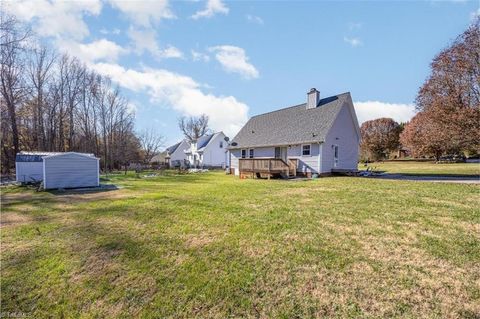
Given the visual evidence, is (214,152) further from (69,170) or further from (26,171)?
(69,170)

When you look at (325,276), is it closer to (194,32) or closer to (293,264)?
(293,264)

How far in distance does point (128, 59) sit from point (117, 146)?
2541 cm

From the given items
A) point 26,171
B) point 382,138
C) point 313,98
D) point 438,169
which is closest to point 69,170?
point 26,171

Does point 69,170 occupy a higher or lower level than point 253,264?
higher

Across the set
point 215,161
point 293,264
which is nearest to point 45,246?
point 293,264

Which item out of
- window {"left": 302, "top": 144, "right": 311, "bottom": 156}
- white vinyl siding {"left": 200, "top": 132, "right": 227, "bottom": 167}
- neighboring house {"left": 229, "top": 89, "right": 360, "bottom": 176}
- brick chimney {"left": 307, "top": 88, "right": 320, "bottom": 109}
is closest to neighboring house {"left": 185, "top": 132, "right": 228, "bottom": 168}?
white vinyl siding {"left": 200, "top": 132, "right": 227, "bottom": 167}

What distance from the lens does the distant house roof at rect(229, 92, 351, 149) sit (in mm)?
16484

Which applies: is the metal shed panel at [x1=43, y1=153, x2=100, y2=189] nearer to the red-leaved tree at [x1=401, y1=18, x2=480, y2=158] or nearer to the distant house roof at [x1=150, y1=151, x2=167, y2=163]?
the red-leaved tree at [x1=401, y1=18, x2=480, y2=158]

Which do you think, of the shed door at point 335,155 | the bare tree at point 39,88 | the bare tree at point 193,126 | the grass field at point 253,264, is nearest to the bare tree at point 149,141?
the bare tree at point 193,126

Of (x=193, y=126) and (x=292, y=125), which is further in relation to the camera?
(x=193, y=126)

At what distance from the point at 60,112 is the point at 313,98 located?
2976 cm

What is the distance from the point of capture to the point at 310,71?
12961 mm

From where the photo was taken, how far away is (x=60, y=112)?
2911 cm

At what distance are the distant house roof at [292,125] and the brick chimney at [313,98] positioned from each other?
12.1 inches
